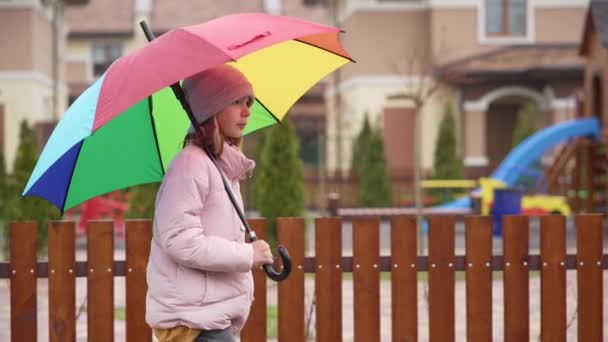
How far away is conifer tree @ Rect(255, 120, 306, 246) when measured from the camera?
14312mm

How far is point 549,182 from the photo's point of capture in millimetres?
18953

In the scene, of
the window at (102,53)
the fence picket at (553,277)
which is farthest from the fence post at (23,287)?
the window at (102,53)

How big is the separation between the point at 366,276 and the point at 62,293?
1.49 m

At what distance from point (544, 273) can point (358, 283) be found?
94 cm

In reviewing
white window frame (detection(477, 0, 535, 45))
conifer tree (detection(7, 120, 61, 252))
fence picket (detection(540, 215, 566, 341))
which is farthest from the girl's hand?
white window frame (detection(477, 0, 535, 45))

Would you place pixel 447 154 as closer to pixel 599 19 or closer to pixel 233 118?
pixel 599 19

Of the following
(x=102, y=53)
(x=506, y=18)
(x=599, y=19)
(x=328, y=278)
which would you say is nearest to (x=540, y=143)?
(x=599, y=19)

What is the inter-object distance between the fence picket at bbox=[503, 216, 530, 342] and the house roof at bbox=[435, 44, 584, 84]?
22.3m

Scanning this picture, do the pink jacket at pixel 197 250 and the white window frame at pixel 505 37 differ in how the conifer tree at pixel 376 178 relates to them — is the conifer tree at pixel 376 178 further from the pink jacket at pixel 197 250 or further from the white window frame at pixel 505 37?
the pink jacket at pixel 197 250

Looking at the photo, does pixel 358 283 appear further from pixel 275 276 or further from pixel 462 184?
pixel 462 184

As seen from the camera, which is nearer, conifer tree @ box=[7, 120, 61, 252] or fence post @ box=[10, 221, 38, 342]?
fence post @ box=[10, 221, 38, 342]

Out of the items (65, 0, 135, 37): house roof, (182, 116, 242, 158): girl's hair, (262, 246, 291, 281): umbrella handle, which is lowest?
(262, 246, 291, 281): umbrella handle

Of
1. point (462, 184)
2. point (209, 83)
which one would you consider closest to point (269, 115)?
point (209, 83)

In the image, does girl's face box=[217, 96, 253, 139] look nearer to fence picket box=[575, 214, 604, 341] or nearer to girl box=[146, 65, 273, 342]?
girl box=[146, 65, 273, 342]
